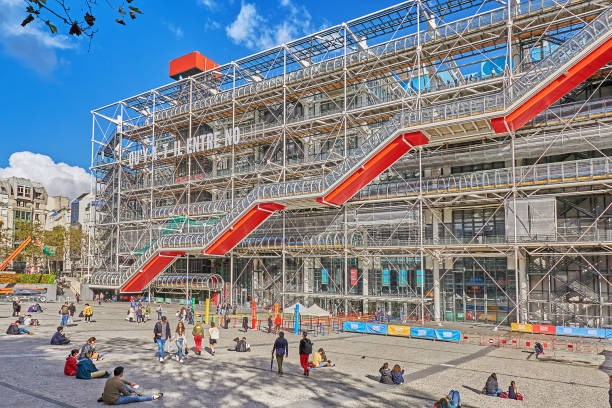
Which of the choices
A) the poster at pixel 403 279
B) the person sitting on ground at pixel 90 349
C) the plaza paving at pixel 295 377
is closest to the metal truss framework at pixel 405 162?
the poster at pixel 403 279

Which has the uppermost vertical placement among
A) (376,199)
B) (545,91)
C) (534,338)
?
(545,91)

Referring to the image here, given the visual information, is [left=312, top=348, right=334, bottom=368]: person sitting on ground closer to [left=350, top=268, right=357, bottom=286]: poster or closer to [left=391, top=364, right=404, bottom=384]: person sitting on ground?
[left=391, top=364, right=404, bottom=384]: person sitting on ground

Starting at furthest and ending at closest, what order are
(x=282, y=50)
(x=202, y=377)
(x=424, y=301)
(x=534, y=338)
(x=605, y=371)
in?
1. (x=282, y=50)
2. (x=424, y=301)
3. (x=534, y=338)
4. (x=605, y=371)
5. (x=202, y=377)

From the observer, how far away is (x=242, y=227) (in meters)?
35.0

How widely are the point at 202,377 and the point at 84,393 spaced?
334 centimetres

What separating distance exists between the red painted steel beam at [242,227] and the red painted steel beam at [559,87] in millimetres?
15510

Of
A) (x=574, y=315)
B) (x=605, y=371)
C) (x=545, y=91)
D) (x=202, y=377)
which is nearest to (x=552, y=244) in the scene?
(x=574, y=315)

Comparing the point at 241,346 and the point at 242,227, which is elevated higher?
the point at 242,227

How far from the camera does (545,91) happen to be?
2417 cm

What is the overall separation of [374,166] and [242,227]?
11056mm

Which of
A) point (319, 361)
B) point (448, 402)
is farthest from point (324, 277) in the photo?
point (448, 402)

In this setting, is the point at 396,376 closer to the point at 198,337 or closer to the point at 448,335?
the point at 198,337

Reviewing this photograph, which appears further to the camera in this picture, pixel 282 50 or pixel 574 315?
pixel 282 50

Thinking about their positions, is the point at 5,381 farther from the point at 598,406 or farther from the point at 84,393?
the point at 598,406
